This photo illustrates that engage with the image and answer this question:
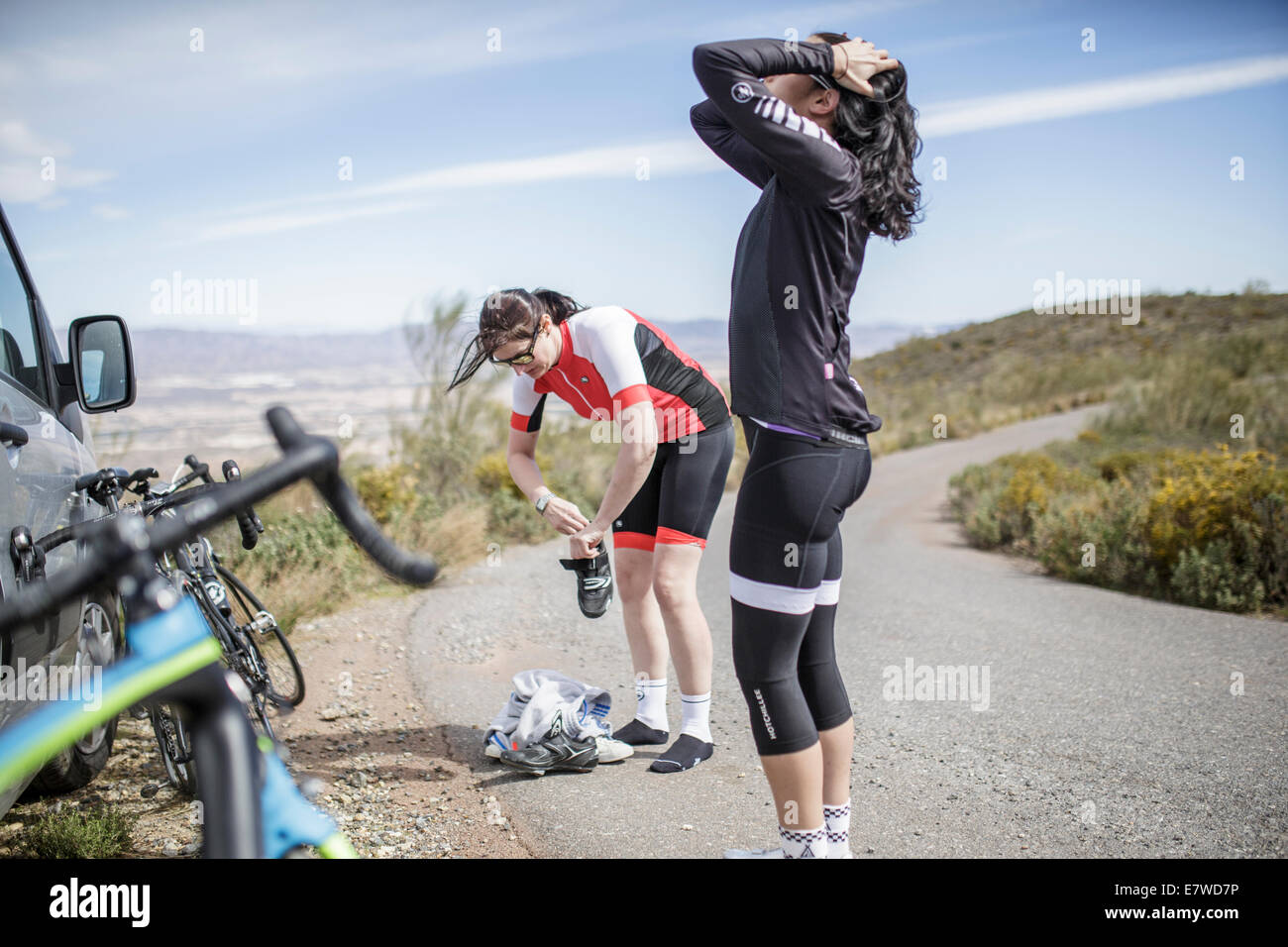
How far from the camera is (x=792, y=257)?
2322 millimetres

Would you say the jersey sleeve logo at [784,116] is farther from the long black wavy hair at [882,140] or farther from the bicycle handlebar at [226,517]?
the bicycle handlebar at [226,517]

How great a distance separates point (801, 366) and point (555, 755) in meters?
2.09

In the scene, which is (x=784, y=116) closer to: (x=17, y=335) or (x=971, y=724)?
(x=17, y=335)

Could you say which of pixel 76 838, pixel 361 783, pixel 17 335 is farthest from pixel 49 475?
pixel 361 783

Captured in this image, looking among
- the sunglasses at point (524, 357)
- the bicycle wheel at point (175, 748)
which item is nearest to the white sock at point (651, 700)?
the sunglasses at point (524, 357)

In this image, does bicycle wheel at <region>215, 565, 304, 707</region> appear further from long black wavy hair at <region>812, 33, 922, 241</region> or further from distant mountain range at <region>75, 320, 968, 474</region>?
long black wavy hair at <region>812, 33, 922, 241</region>

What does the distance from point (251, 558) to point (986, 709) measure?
16.1 ft

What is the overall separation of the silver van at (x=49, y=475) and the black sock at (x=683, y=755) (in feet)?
→ 6.73

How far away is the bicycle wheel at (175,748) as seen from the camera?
11.5 ft

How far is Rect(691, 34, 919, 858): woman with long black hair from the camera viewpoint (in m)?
2.27
